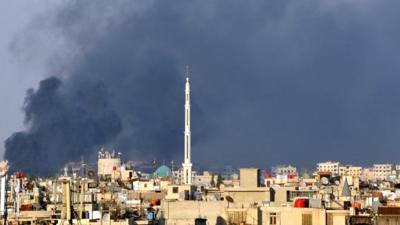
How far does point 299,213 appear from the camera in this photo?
1768 inches

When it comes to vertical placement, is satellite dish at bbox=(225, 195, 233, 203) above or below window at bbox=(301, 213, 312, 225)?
above

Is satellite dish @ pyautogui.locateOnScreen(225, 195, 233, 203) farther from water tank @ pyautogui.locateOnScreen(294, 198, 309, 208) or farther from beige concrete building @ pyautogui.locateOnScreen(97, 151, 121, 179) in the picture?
beige concrete building @ pyautogui.locateOnScreen(97, 151, 121, 179)

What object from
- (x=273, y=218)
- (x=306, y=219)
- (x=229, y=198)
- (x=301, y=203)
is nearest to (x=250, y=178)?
(x=229, y=198)

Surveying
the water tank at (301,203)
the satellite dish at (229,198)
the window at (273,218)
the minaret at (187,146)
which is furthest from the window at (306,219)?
the minaret at (187,146)

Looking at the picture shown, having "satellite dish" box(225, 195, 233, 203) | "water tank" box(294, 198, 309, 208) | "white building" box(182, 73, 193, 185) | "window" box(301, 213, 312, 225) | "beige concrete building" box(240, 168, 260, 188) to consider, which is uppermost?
"white building" box(182, 73, 193, 185)

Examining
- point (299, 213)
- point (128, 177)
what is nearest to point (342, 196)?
point (299, 213)

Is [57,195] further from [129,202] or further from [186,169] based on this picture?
[186,169]

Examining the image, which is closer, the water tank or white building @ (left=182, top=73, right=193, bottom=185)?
the water tank

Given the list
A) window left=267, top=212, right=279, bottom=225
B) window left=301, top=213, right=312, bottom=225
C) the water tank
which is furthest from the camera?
the water tank

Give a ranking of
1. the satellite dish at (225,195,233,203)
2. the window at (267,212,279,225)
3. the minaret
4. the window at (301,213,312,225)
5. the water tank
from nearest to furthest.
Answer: the window at (301,213,312,225) < the window at (267,212,279,225) < the water tank < the satellite dish at (225,195,233,203) < the minaret

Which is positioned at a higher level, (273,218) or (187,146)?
(187,146)

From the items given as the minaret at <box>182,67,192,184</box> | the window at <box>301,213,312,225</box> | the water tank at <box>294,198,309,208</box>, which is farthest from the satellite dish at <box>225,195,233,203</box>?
the minaret at <box>182,67,192,184</box>

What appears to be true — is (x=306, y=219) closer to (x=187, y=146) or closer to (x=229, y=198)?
(x=229, y=198)

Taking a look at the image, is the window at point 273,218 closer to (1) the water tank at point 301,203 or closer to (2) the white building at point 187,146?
(1) the water tank at point 301,203
